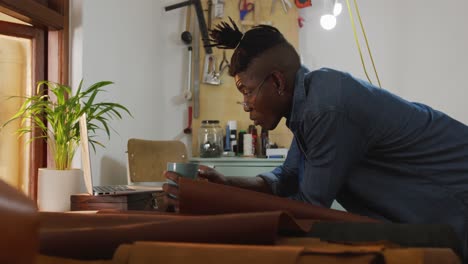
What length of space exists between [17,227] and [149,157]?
90.5 inches

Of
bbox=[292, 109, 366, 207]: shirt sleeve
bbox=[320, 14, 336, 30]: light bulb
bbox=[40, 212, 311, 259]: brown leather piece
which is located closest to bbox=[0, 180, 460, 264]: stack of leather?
bbox=[40, 212, 311, 259]: brown leather piece

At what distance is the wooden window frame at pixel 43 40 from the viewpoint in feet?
6.27

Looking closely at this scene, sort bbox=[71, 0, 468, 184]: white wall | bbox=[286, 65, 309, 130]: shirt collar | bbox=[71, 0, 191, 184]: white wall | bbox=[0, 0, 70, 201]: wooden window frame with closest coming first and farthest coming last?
1. bbox=[286, 65, 309, 130]: shirt collar
2. bbox=[0, 0, 70, 201]: wooden window frame
3. bbox=[71, 0, 191, 184]: white wall
4. bbox=[71, 0, 468, 184]: white wall

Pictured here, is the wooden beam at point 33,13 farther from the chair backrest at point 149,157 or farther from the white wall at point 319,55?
the chair backrest at point 149,157

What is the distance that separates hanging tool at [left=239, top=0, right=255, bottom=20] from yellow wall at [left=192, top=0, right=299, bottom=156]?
2 cm

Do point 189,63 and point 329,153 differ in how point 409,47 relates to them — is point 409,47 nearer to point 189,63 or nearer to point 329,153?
point 189,63

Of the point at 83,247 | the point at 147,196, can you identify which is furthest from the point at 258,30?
the point at 83,247

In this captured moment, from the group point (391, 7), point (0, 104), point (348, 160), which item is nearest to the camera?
point (348, 160)

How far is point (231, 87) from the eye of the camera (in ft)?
11.5

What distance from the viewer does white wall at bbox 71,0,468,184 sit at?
2.73m

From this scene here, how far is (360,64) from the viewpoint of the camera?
11.2ft

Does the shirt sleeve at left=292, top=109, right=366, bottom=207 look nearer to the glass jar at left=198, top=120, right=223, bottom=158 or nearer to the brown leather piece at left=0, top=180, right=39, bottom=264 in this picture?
the brown leather piece at left=0, top=180, right=39, bottom=264

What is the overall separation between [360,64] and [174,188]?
272 cm

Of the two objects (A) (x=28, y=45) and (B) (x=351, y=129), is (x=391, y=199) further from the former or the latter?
Result: (A) (x=28, y=45)
